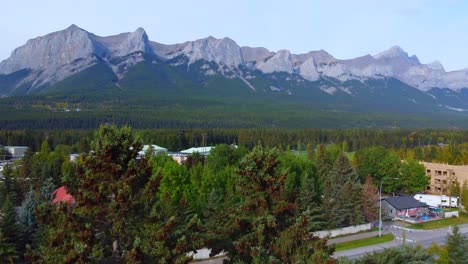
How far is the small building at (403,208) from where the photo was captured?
166 ft

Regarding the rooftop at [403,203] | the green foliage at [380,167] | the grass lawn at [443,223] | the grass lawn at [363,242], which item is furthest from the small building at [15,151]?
the grass lawn at [443,223]

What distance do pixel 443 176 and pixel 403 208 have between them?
773 inches

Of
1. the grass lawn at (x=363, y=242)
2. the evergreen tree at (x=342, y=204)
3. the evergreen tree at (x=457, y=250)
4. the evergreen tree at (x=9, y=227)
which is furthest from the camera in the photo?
the evergreen tree at (x=342, y=204)

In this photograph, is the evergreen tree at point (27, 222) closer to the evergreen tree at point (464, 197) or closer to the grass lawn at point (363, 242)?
the grass lawn at point (363, 242)

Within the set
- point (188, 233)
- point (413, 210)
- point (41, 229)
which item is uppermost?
point (188, 233)

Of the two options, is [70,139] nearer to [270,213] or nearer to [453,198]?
[453,198]

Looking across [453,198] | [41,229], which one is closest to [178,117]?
[453,198]

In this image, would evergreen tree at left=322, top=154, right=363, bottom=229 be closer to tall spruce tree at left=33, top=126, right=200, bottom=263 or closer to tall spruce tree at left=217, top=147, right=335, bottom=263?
tall spruce tree at left=217, top=147, right=335, bottom=263

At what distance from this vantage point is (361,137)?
118m

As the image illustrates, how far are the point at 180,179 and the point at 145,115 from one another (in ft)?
389

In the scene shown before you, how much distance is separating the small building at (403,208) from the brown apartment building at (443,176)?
1014 cm

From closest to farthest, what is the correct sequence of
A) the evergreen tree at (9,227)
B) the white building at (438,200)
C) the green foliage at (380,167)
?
the evergreen tree at (9,227) → the white building at (438,200) → the green foliage at (380,167)

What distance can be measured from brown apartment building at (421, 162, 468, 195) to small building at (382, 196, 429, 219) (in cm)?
1014

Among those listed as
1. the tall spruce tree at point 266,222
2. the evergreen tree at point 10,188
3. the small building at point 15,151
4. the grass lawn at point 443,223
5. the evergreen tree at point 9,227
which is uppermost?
the tall spruce tree at point 266,222
